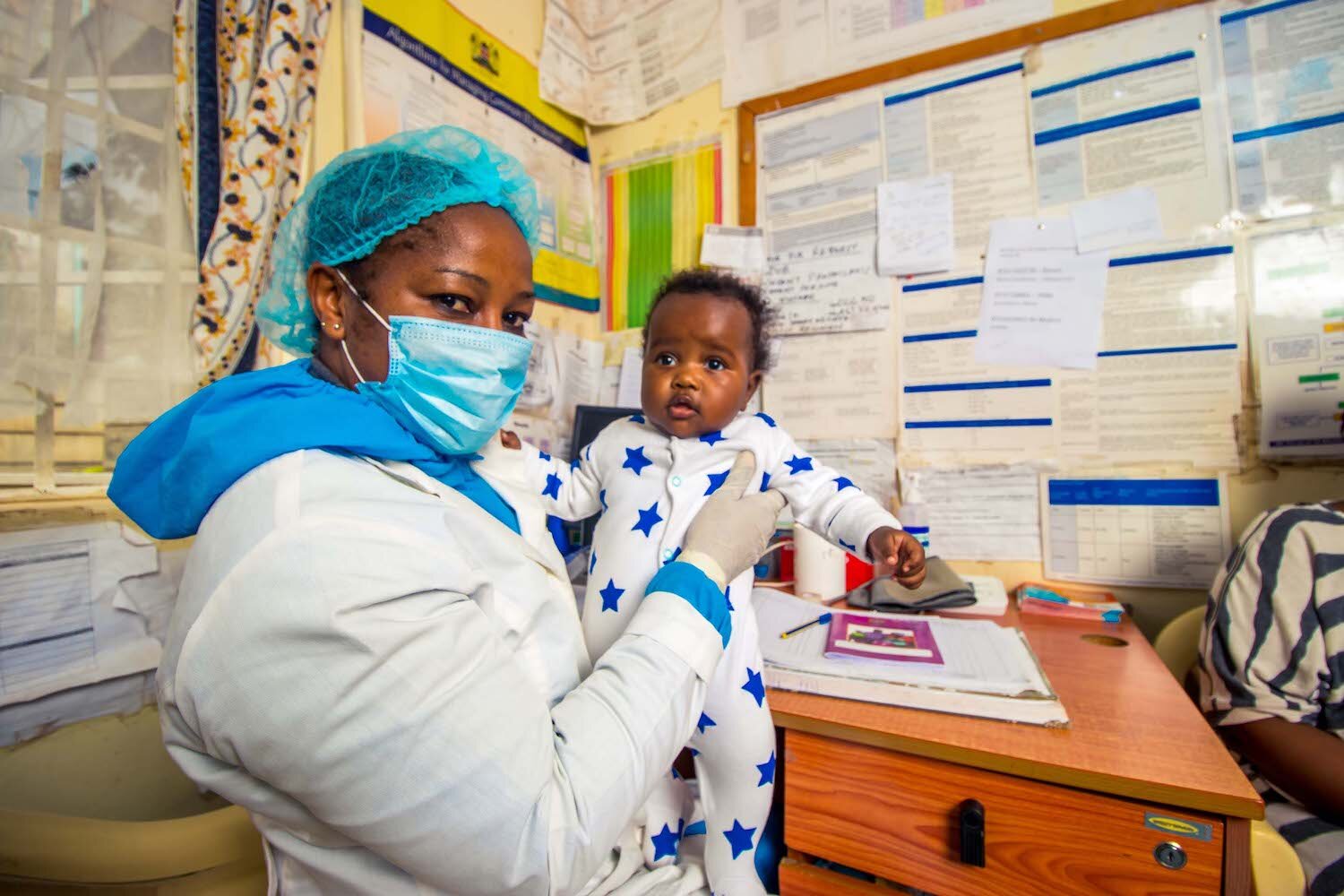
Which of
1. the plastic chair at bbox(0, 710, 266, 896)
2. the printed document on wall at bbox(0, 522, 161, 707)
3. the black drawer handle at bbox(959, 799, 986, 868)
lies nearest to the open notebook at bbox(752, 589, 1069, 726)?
the black drawer handle at bbox(959, 799, 986, 868)

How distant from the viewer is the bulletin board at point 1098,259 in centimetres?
129

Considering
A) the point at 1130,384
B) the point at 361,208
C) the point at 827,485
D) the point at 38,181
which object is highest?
the point at 38,181

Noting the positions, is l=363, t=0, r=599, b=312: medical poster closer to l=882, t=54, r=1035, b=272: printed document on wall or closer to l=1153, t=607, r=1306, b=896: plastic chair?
l=882, t=54, r=1035, b=272: printed document on wall

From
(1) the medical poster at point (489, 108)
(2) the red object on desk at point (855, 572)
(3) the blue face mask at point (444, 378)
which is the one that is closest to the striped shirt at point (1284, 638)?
(2) the red object on desk at point (855, 572)

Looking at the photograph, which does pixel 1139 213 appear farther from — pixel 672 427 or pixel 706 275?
pixel 672 427

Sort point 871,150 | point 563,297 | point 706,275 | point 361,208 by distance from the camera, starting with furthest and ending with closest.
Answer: point 563,297 < point 871,150 < point 706,275 < point 361,208

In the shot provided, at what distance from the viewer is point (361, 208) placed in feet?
2.35

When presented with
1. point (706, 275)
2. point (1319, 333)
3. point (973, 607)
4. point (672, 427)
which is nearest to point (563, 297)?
point (706, 275)

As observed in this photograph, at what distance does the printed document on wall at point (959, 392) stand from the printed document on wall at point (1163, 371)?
72 millimetres

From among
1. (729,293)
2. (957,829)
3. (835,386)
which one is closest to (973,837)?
(957,829)

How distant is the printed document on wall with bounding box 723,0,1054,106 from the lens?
156cm

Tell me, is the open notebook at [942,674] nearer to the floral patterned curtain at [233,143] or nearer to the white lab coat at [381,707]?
the white lab coat at [381,707]

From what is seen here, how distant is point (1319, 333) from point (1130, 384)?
A: 33 centimetres

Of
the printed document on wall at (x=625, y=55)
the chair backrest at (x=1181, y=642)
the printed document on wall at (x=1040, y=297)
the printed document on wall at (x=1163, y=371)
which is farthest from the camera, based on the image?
the printed document on wall at (x=625, y=55)
